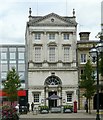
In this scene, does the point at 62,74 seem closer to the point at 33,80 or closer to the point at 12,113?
the point at 33,80

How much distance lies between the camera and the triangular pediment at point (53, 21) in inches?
2320

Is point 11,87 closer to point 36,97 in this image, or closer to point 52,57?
point 36,97

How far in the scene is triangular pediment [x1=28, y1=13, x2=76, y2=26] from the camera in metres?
58.9

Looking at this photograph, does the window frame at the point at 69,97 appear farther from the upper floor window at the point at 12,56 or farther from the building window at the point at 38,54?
the upper floor window at the point at 12,56

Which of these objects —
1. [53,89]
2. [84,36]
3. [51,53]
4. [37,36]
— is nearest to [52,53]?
[51,53]

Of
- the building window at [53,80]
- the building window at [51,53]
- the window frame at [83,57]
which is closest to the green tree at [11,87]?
the building window at [53,80]

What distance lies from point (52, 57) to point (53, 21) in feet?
18.2

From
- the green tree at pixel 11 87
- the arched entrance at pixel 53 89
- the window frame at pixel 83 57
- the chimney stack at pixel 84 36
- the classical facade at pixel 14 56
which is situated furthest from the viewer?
the classical facade at pixel 14 56

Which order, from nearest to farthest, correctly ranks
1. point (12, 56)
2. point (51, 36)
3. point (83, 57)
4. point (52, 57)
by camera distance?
point (52, 57) → point (51, 36) → point (83, 57) → point (12, 56)

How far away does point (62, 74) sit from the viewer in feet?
195

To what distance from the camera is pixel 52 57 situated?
59.4 metres

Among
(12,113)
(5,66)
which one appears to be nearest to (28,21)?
(5,66)

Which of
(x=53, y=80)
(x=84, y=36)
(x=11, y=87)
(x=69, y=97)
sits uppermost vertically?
(x=84, y=36)

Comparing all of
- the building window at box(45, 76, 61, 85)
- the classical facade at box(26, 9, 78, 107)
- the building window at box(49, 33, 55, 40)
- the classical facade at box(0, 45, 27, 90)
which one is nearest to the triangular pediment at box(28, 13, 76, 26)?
the classical facade at box(26, 9, 78, 107)
